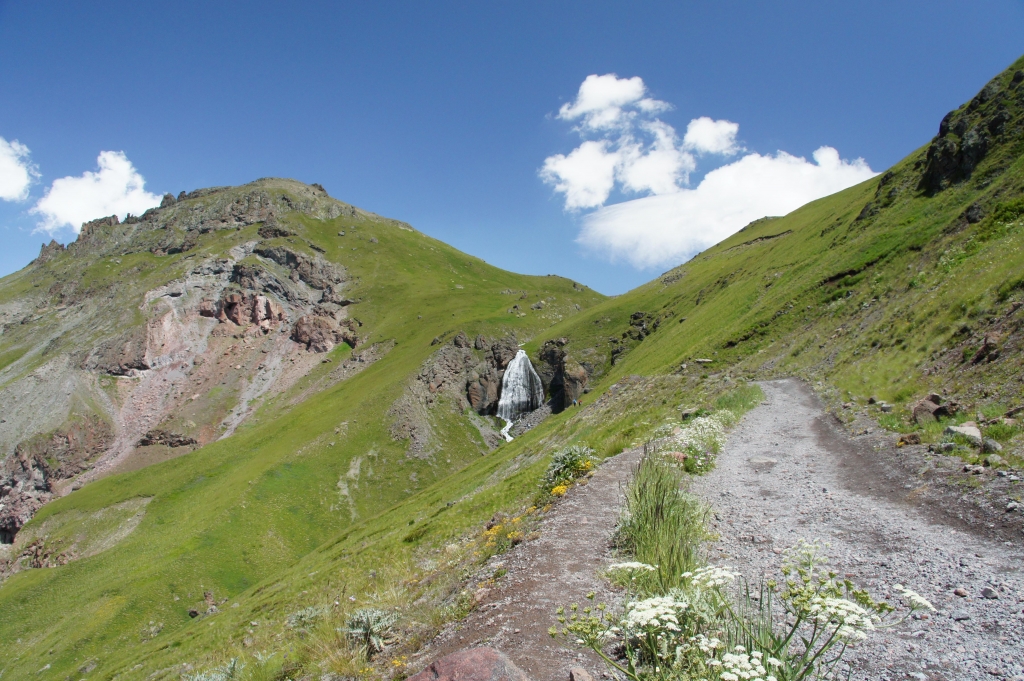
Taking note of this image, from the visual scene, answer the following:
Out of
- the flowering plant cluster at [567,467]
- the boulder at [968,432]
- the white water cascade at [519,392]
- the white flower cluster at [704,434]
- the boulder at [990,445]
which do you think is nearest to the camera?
the boulder at [990,445]

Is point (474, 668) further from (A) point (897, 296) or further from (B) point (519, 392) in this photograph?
(B) point (519, 392)

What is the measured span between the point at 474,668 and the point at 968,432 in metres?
13.5

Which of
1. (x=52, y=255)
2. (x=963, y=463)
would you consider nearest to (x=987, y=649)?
(x=963, y=463)

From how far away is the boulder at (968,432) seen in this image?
11430 millimetres

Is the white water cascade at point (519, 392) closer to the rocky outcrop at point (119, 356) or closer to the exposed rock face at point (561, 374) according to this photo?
the exposed rock face at point (561, 374)

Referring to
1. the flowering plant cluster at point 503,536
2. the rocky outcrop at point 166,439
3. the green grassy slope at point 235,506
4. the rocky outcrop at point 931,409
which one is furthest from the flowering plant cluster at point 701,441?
the rocky outcrop at point 166,439

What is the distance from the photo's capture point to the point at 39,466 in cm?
8562

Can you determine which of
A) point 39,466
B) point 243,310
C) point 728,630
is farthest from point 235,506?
point 243,310

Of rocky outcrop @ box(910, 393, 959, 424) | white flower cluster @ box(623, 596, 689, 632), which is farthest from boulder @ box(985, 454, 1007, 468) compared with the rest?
white flower cluster @ box(623, 596, 689, 632)

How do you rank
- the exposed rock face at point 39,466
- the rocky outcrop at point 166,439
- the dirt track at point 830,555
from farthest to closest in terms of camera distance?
the rocky outcrop at point 166,439 < the exposed rock face at point 39,466 < the dirt track at point 830,555

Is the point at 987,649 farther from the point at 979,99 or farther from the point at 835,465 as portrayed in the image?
the point at 979,99

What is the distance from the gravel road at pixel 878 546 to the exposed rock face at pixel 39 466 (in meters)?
111

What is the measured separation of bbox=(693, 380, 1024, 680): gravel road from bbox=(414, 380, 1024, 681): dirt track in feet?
0.06

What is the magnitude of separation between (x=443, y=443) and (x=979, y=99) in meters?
74.1
